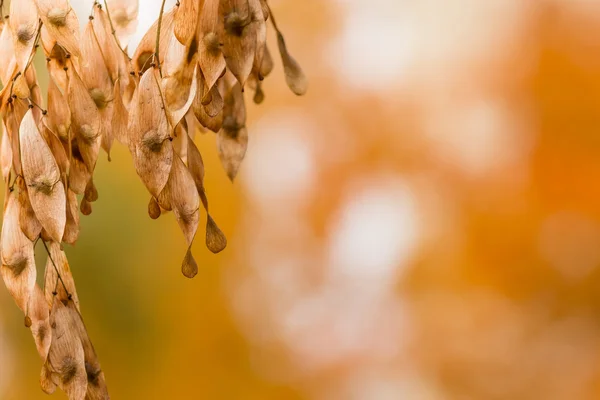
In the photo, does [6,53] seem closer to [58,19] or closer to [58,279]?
[58,19]

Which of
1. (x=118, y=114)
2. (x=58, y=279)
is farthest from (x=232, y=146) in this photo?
(x=58, y=279)

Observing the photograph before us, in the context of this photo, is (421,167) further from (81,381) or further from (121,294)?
(81,381)

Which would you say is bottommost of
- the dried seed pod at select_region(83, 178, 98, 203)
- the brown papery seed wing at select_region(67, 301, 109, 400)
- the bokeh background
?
the bokeh background

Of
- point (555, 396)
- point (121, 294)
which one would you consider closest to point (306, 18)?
point (121, 294)

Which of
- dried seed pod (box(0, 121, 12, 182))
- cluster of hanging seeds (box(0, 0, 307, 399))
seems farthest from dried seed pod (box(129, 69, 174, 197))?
dried seed pod (box(0, 121, 12, 182))

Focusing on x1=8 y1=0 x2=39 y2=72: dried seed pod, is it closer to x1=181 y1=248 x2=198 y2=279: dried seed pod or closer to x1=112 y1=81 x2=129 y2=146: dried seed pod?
x1=112 y1=81 x2=129 y2=146: dried seed pod

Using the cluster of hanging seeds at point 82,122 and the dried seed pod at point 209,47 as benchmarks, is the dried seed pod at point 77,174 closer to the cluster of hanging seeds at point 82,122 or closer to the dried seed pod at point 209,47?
the cluster of hanging seeds at point 82,122
